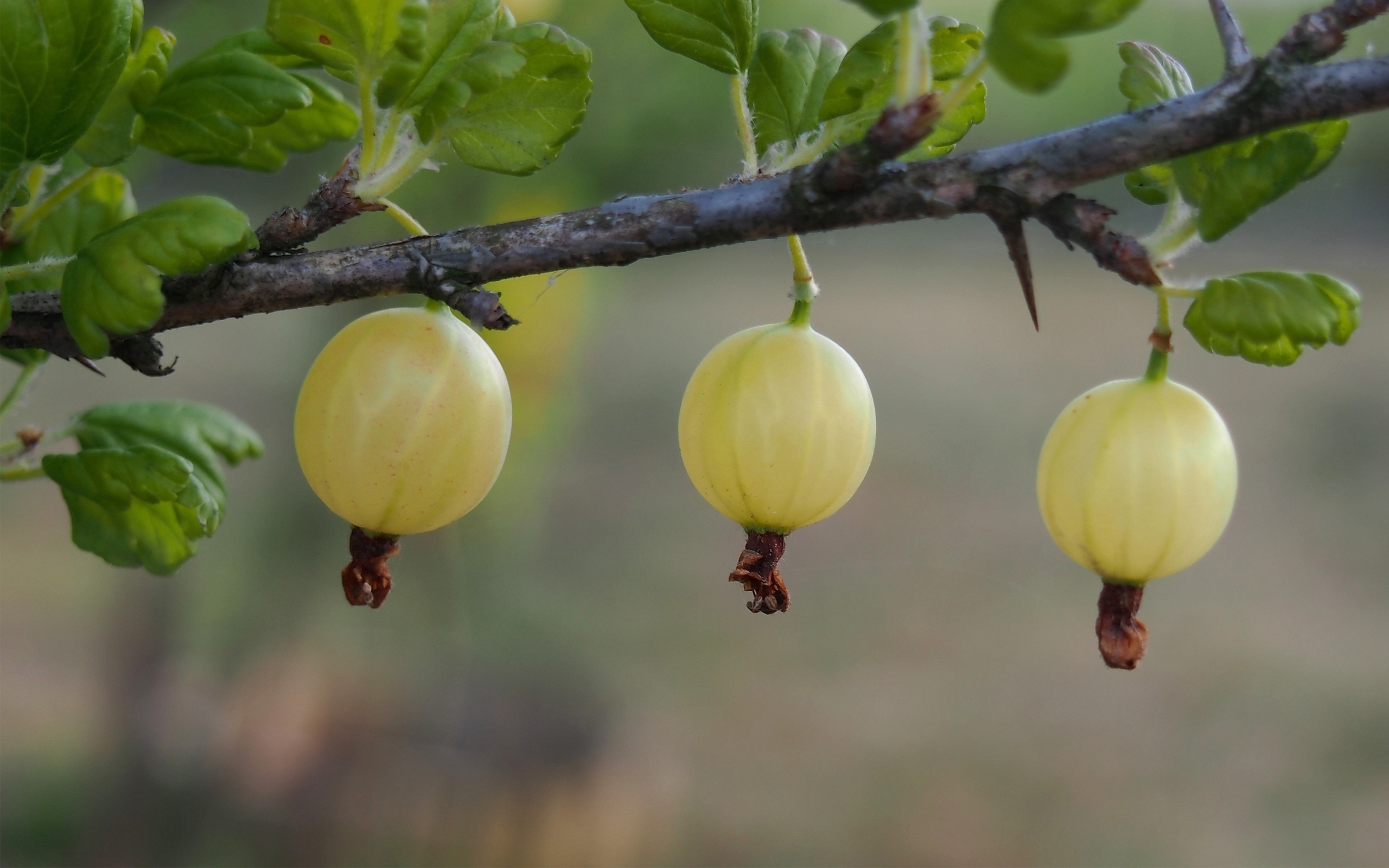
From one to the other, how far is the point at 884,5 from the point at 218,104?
0.26 metres

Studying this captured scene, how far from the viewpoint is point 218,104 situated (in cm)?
38

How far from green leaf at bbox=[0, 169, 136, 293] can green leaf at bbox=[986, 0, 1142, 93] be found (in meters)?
0.42

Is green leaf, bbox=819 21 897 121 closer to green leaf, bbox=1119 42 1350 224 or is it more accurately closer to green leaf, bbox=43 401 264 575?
green leaf, bbox=1119 42 1350 224

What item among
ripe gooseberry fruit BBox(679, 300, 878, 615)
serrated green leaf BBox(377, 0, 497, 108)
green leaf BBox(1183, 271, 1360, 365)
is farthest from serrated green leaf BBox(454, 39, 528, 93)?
green leaf BBox(1183, 271, 1360, 365)

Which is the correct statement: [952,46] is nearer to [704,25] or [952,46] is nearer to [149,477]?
[704,25]

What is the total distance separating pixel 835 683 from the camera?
351cm

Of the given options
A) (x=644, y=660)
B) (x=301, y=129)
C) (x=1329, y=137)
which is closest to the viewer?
(x=1329, y=137)

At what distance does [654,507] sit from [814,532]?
28.3 inches

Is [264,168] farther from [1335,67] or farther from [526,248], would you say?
[1335,67]

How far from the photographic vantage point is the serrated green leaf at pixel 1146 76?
348 millimetres

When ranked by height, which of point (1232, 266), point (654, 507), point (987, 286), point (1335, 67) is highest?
point (987, 286)

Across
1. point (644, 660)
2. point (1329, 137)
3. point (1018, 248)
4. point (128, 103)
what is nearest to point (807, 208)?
point (1018, 248)

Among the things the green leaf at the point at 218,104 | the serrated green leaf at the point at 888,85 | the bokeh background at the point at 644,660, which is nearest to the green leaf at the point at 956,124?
the serrated green leaf at the point at 888,85

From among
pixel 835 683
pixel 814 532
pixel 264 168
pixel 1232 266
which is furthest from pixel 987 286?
pixel 264 168
